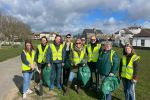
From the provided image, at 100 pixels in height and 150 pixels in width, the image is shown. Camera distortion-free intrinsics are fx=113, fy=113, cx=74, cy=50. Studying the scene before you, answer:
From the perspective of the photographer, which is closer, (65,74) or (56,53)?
(56,53)

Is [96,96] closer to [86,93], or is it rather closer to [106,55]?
[86,93]

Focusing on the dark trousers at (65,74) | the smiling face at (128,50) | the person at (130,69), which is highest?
the smiling face at (128,50)

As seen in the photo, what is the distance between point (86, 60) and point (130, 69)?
4.46 ft

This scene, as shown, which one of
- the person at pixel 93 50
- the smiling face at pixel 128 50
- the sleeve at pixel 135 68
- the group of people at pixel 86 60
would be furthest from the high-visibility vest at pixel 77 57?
the sleeve at pixel 135 68

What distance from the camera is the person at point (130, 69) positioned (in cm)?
291

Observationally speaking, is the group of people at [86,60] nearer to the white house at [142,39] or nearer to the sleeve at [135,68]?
the sleeve at [135,68]

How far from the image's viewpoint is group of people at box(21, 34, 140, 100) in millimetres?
3037

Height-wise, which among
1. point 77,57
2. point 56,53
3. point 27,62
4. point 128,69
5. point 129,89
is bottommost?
point 129,89

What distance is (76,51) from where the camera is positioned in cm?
383

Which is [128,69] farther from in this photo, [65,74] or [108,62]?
[65,74]

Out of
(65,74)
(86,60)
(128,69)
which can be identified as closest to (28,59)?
(86,60)

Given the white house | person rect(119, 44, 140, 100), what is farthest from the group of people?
the white house

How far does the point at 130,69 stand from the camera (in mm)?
2992

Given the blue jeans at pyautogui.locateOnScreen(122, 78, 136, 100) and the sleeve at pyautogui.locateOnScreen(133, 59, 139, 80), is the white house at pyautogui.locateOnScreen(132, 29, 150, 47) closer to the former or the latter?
the blue jeans at pyautogui.locateOnScreen(122, 78, 136, 100)
